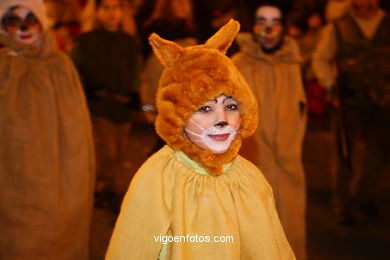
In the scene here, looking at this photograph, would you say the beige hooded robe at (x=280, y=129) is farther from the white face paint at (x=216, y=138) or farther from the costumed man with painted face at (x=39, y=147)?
the white face paint at (x=216, y=138)

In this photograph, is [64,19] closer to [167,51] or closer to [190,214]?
[167,51]

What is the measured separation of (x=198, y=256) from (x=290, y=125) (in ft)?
7.83

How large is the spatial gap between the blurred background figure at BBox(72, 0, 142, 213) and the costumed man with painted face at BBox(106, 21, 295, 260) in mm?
3405

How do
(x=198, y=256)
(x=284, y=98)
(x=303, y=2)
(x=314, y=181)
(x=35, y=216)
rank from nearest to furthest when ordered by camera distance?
1. (x=198, y=256)
2. (x=35, y=216)
3. (x=284, y=98)
4. (x=314, y=181)
5. (x=303, y=2)

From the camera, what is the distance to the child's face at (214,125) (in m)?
2.73

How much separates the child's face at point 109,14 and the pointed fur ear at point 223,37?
143 inches

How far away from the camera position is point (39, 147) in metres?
4.39

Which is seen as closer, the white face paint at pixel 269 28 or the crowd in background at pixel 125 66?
the white face paint at pixel 269 28

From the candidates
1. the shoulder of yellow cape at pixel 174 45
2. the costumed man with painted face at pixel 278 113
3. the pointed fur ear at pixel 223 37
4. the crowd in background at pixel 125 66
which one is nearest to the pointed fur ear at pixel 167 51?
the shoulder of yellow cape at pixel 174 45

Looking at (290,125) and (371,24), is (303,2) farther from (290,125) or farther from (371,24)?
(290,125)

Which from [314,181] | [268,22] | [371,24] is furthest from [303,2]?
[268,22]

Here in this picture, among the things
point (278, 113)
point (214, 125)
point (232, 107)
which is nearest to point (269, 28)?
point (278, 113)

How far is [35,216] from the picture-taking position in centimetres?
432

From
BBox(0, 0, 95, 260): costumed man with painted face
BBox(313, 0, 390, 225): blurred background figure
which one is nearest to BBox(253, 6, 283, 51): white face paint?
BBox(313, 0, 390, 225): blurred background figure
